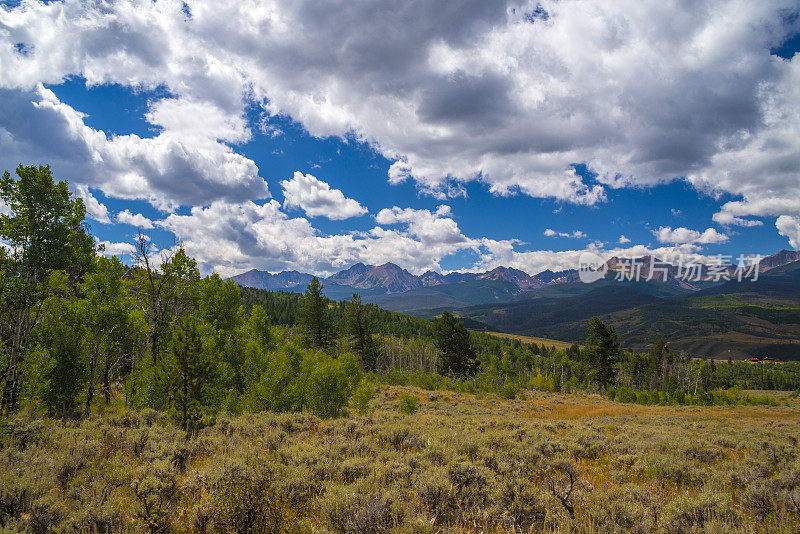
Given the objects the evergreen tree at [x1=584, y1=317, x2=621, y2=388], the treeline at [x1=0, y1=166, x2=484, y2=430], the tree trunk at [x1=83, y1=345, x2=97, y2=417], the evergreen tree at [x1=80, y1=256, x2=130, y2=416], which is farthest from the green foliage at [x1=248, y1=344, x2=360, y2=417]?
the evergreen tree at [x1=584, y1=317, x2=621, y2=388]

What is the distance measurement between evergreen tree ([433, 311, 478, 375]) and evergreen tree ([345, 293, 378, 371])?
10391mm

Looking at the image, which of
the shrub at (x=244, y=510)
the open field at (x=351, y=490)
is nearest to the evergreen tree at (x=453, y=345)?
the open field at (x=351, y=490)

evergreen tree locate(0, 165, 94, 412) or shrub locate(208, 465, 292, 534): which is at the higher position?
evergreen tree locate(0, 165, 94, 412)

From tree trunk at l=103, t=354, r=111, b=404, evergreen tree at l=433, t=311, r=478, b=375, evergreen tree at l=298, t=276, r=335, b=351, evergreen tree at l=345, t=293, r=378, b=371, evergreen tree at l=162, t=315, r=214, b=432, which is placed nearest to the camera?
evergreen tree at l=162, t=315, r=214, b=432

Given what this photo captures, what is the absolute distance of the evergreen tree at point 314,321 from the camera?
1687 inches

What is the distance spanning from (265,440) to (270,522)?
5.36 metres

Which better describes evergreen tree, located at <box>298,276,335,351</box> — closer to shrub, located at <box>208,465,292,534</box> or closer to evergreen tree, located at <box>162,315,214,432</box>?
evergreen tree, located at <box>162,315,214,432</box>

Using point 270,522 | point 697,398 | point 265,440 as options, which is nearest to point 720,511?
point 270,522

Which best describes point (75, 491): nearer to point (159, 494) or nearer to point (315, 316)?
point (159, 494)

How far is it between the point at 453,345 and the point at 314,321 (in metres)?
21.0

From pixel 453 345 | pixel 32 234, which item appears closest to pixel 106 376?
pixel 32 234

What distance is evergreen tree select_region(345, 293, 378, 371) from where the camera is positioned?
153ft

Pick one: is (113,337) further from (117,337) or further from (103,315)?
(103,315)

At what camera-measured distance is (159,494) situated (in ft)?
18.4
